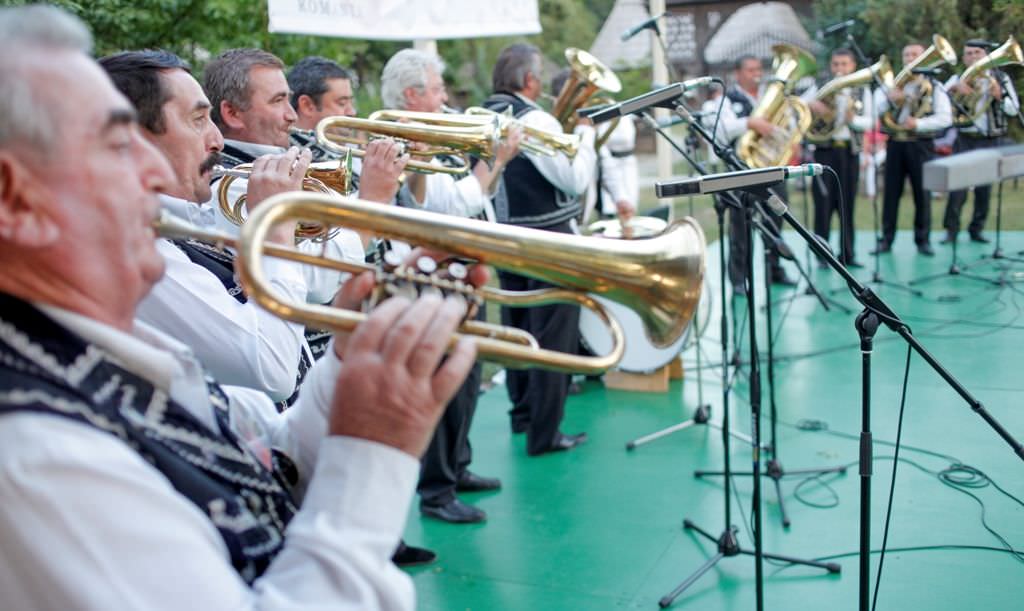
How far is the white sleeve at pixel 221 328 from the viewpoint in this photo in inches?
79.7

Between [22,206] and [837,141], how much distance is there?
7972mm

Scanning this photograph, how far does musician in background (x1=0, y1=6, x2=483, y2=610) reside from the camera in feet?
3.30

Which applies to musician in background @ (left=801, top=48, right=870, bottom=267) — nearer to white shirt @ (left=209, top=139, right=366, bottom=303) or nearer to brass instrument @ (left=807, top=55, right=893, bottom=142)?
brass instrument @ (left=807, top=55, right=893, bottom=142)

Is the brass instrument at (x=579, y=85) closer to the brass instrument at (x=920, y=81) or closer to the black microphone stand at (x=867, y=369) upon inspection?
the brass instrument at (x=920, y=81)

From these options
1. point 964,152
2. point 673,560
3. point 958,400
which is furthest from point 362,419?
point 964,152

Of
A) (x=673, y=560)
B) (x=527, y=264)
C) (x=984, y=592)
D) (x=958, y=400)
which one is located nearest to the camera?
(x=527, y=264)

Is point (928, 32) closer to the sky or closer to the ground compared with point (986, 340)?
closer to the sky

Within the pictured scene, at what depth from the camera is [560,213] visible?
452 cm

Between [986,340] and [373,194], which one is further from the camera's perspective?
[986,340]

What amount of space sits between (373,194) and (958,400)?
10.8ft

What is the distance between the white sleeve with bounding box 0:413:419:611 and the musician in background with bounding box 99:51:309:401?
37.7 inches

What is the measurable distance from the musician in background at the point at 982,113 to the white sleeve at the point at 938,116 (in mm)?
176

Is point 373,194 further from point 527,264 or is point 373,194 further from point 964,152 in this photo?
point 964,152

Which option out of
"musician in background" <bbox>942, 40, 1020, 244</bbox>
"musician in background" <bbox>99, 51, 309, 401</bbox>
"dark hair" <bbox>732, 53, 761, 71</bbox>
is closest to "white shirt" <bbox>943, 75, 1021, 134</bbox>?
"musician in background" <bbox>942, 40, 1020, 244</bbox>
